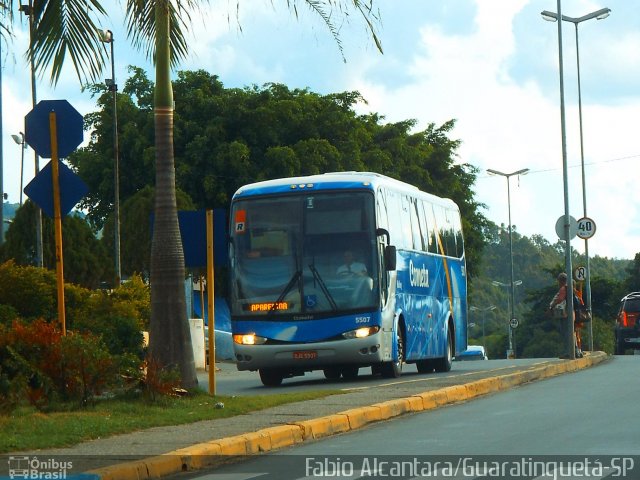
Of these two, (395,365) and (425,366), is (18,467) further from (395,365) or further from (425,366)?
(425,366)

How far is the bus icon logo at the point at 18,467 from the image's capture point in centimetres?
970

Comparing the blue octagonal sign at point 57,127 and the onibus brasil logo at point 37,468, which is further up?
the blue octagonal sign at point 57,127

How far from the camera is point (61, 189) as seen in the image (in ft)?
45.1

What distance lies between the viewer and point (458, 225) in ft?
102

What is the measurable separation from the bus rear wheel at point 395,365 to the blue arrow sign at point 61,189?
35.9 ft

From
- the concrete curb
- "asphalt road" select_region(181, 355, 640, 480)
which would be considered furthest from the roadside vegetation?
"asphalt road" select_region(181, 355, 640, 480)

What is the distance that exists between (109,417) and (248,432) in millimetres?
1765

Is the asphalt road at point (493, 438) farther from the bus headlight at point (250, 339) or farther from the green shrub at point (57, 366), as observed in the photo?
the bus headlight at point (250, 339)

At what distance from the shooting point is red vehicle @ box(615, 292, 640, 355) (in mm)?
40531

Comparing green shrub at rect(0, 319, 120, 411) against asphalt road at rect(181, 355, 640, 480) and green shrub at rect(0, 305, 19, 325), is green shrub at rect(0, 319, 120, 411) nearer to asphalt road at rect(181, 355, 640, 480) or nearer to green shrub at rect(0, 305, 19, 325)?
asphalt road at rect(181, 355, 640, 480)

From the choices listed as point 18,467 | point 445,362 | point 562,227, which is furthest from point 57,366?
point 562,227

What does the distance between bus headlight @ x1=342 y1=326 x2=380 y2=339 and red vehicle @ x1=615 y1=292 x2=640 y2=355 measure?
19743 mm

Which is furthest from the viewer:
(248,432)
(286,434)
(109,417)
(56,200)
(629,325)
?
(629,325)

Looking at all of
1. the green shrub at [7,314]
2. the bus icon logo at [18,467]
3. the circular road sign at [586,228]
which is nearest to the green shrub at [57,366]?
the bus icon logo at [18,467]
